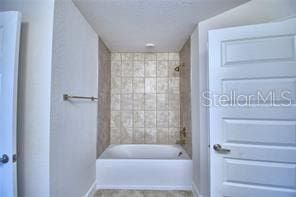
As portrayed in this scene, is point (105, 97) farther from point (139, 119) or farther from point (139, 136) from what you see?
point (139, 136)

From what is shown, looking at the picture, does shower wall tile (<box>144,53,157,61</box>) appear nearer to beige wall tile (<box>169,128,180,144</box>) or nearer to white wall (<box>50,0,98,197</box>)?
white wall (<box>50,0,98,197</box>)

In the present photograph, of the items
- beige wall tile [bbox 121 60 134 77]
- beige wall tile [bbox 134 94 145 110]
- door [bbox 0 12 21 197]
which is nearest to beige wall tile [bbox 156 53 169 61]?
beige wall tile [bbox 121 60 134 77]

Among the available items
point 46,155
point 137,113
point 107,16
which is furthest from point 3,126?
point 137,113

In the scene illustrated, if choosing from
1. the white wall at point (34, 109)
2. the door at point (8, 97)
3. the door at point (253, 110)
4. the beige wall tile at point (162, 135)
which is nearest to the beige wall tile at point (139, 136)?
the beige wall tile at point (162, 135)

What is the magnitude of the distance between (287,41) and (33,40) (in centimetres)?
200

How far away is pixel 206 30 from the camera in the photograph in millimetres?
2217

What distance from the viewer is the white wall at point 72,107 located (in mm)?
1512

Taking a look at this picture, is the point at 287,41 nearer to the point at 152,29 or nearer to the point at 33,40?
the point at 152,29

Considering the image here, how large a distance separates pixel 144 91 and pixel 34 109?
2.37 meters

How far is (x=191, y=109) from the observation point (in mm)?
2639

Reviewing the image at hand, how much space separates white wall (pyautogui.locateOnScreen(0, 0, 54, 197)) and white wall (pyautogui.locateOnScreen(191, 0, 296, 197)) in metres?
1.61

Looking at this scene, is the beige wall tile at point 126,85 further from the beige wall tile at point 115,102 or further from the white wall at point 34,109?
the white wall at point 34,109

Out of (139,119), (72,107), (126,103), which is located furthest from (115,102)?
(72,107)

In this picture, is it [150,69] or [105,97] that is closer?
[105,97]
